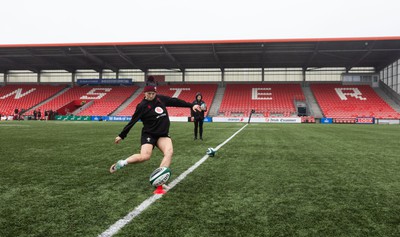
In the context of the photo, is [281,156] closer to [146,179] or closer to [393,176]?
[393,176]

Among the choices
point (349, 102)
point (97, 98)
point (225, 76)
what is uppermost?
point (225, 76)

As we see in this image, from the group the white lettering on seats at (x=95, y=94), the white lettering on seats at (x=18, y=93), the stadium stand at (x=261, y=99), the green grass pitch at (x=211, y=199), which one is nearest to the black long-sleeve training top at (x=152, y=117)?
the green grass pitch at (x=211, y=199)

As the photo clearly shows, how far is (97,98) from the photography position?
1966 inches

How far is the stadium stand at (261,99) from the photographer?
4359 centimetres

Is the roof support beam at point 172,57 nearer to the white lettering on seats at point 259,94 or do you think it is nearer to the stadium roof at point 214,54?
the stadium roof at point 214,54

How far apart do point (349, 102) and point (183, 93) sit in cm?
2587

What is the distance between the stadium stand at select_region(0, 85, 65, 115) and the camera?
47531 millimetres

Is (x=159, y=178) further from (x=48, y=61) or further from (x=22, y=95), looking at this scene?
→ (x=22, y=95)

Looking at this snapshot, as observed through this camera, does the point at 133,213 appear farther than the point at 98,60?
No

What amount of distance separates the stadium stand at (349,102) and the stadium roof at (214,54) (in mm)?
3838

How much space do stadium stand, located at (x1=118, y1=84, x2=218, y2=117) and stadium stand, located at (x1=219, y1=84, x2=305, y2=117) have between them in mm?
2686

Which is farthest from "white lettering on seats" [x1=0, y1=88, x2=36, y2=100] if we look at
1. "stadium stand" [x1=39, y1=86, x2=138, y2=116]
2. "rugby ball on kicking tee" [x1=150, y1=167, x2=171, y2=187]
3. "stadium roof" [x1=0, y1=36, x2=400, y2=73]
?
"rugby ball on kicking tee" [x1=150, y1=167, x2=171, y2=187]

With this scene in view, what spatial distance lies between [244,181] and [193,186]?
3.10 ft

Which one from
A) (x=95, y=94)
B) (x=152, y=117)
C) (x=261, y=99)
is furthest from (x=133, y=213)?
(x=95, y=94)
